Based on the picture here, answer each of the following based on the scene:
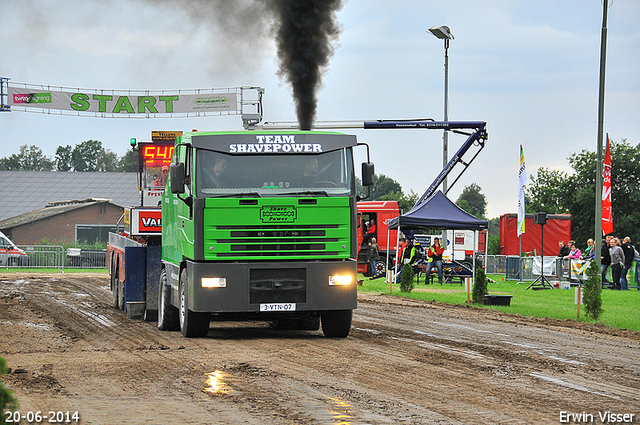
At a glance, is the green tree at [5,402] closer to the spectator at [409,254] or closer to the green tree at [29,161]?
the spectator at [409,254]

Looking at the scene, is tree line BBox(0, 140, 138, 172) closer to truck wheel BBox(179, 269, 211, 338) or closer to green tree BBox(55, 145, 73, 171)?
green tree BBox(55, 145, 73, 171)

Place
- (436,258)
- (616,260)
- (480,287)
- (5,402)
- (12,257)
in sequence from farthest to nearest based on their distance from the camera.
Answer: (12,257) → (436,258) → (616,260) → (480,287) → (5,402)

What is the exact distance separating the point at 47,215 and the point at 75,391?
54.8 meters

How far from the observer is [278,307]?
12102 mm

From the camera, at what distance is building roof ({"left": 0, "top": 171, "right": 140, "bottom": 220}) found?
75.8 meters

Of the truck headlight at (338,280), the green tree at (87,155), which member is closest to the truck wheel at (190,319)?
the truck headlight at (338,280)

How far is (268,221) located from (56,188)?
71297 mm

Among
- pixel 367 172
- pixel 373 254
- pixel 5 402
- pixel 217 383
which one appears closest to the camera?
pixel 5 402

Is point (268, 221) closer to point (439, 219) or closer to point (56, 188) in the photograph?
point (439, 219)

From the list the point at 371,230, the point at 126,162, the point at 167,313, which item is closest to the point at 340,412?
the point at 167,313

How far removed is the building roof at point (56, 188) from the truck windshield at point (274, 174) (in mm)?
64172

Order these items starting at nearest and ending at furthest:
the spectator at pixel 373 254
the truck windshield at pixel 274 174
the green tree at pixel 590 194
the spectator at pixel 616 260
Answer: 1. the truck windshield at pixel 274 174
2. the spectator at pixel 616 260
3. the spectator at pixel 373 254
4. the green tree at pixel 590 194

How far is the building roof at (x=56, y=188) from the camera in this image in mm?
75812

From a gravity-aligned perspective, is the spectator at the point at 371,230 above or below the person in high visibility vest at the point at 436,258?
above
